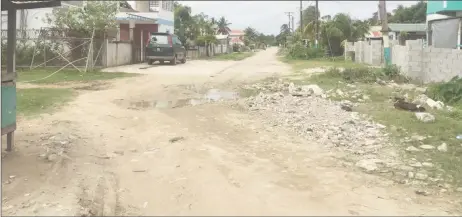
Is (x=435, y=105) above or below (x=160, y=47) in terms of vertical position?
below

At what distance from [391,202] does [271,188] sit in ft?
3.99

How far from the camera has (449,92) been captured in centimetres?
1274

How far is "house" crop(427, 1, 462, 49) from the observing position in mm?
20562

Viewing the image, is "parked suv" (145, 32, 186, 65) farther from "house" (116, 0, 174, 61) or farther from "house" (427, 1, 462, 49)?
"house" (427, 1, 462, 49)

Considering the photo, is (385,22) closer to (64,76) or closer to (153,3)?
(64,76)

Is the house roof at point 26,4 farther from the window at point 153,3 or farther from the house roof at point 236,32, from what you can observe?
the house roof at point 236,32

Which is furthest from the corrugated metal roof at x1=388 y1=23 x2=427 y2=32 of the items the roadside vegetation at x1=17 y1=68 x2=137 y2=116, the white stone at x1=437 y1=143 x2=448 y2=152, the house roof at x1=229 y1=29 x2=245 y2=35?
the house roof at x1=229 y1=29 x2=245 y2=35

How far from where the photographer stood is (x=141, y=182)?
5676mm

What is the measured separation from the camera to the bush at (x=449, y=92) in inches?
488

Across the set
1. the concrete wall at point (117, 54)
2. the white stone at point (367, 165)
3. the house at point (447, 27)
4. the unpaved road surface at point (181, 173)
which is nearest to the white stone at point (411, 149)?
the white stone at point (367, 165)

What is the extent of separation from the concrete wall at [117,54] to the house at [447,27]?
47.7ft

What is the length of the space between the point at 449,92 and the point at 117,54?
16.7 meters

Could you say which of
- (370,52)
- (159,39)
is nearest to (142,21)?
(159,39)

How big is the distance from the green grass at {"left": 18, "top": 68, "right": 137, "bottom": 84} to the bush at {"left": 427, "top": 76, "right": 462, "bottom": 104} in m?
11.1
